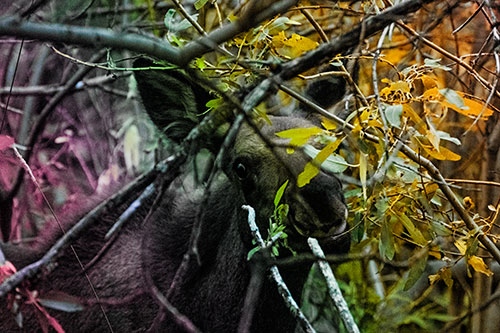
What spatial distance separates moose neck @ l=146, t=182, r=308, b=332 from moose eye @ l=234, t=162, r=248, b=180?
119mm

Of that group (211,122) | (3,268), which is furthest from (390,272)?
(211,122)

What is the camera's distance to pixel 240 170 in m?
2.47

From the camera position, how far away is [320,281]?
398 cm

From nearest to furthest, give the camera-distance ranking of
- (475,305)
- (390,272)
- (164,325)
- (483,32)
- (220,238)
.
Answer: (164,325) < (220,238) < (475,305) < (483,32) < (390,272)

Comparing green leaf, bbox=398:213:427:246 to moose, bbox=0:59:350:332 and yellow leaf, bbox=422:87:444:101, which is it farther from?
yellow leaf, bbox=422:87:444:101

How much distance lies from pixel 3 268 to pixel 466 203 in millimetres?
1819

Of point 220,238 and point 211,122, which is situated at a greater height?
point 211,122

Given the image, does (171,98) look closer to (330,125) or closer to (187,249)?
(187,249)

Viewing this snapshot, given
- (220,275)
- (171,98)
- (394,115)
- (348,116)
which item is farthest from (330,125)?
(220,275)

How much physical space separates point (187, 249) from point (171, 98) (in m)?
0.73

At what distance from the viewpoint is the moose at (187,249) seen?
2.38 m

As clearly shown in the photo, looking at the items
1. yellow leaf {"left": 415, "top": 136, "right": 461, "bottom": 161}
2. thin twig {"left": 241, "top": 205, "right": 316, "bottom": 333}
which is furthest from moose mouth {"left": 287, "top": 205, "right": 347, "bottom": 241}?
yellow leaf {"left": 415, "top": 136, "right": 461, "bottom": 161}

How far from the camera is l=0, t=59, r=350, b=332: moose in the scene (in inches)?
93.7

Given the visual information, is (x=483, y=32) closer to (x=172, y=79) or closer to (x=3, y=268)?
(x=172, y=79)
